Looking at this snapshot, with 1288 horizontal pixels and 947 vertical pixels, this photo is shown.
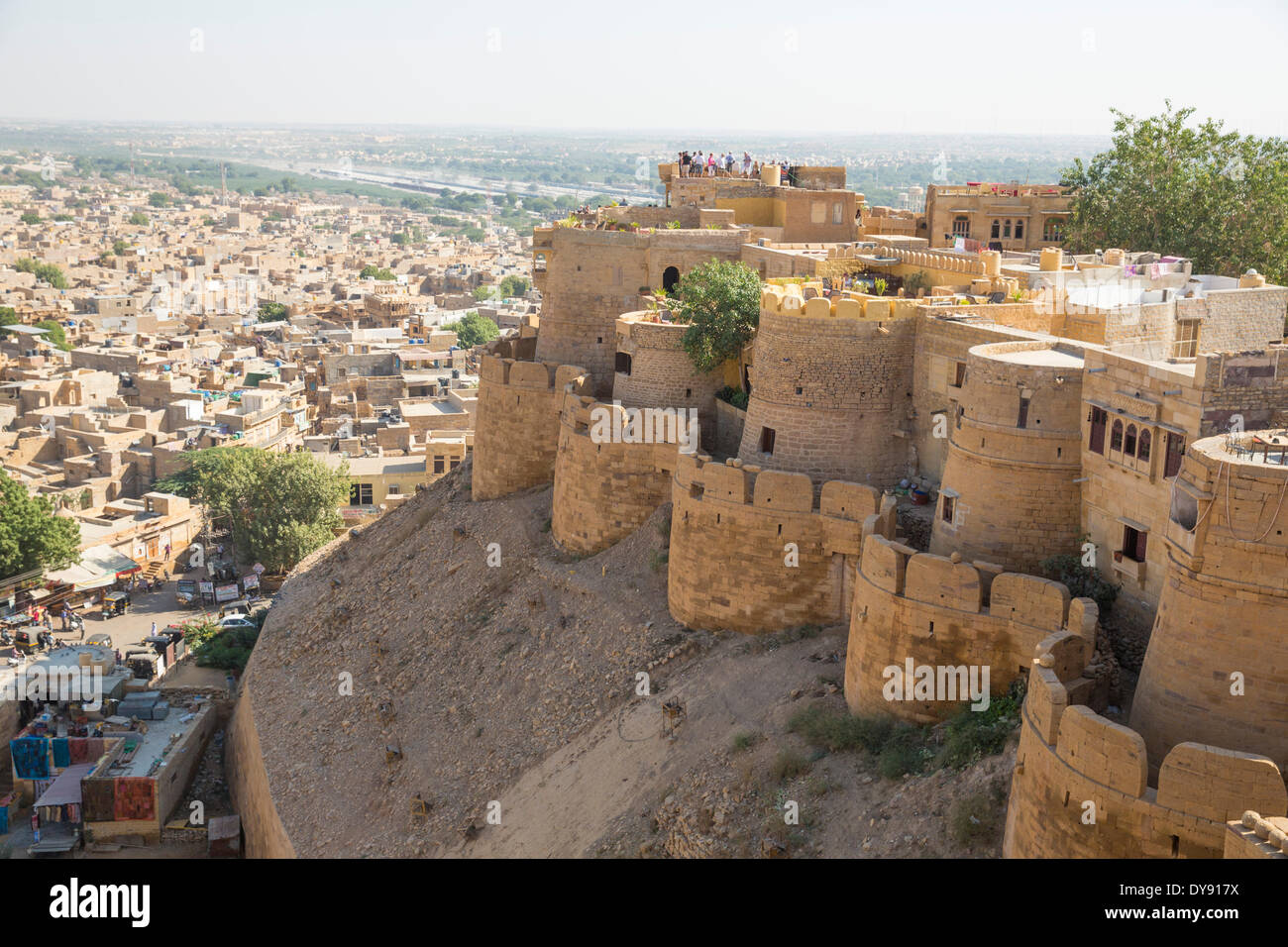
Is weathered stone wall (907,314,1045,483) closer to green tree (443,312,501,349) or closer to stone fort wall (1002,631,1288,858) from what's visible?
stone fort wall (1002,631,1288,858)

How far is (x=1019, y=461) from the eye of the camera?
18.2 m

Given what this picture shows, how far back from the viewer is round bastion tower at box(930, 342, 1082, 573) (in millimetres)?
18094

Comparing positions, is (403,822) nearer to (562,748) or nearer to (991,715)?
(562,748)

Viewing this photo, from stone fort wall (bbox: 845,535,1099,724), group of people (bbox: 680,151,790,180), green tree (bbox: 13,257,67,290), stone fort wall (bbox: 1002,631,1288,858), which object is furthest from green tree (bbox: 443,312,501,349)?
stone fort wall (bbox: 1002,631,1288,858)

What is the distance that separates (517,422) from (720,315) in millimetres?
6270

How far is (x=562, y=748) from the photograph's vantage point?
22.0 metres

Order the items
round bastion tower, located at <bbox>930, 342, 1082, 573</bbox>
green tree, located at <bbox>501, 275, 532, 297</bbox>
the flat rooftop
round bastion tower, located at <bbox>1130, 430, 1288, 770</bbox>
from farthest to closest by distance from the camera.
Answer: green tree, located at <bbox>501, 275, 532, 297</bbox> → the flat rooftop → round bastion tower, located at <bbox>930, 342, 1082, 573</bbox> → round bastion tower, located at <bbox>1130, 430, 1288, 770</bbox>

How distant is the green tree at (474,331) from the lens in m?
85.0

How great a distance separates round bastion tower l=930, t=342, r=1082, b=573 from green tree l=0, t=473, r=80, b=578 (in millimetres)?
32855

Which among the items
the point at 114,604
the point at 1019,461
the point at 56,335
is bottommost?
the point at 114,604

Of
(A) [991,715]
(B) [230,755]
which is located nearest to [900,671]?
(A) [991,715]

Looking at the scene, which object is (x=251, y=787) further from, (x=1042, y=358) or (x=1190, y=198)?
(x=1190, y=198)

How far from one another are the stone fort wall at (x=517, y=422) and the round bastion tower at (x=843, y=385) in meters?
7.36

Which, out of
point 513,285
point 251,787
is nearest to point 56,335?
point 513,285
